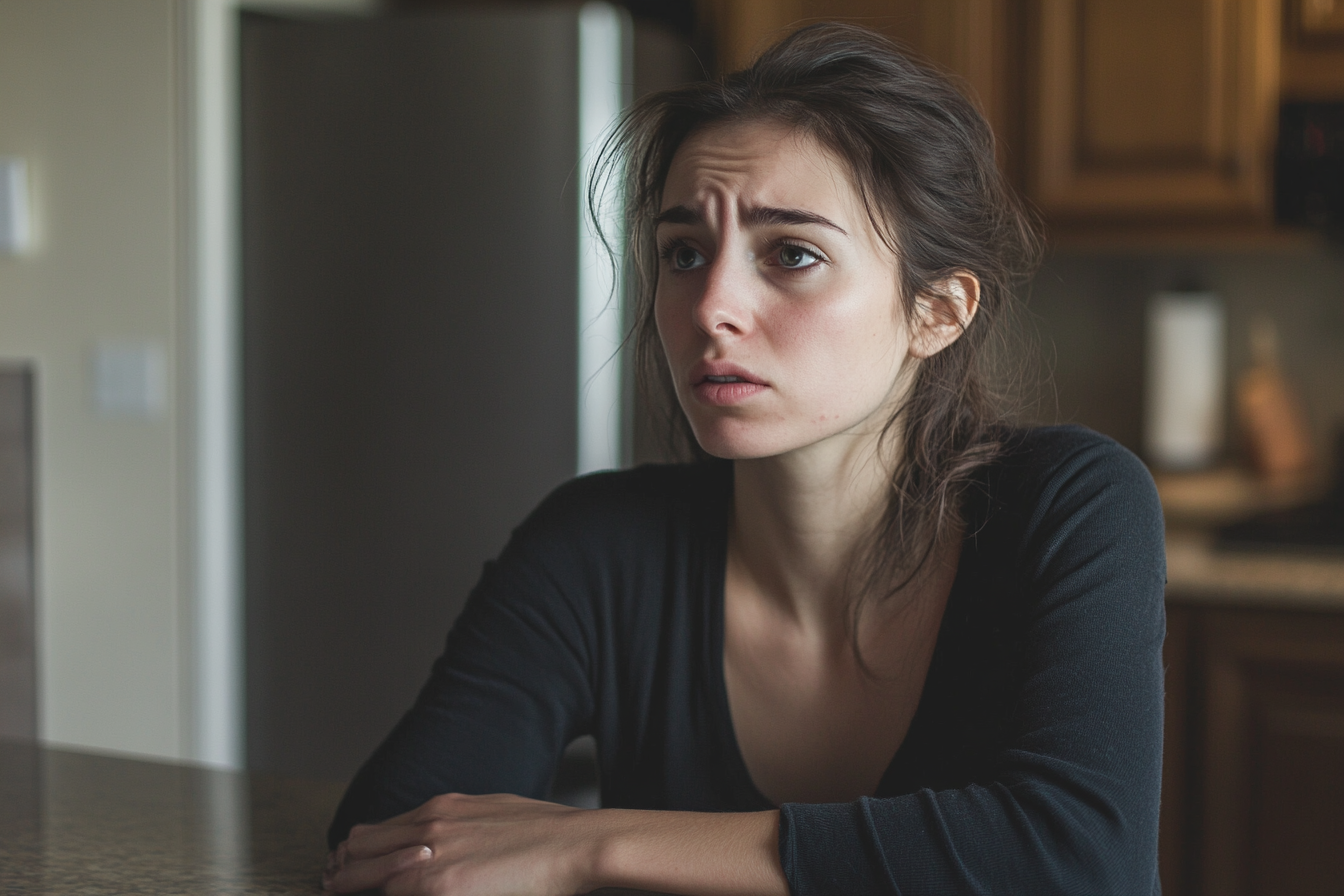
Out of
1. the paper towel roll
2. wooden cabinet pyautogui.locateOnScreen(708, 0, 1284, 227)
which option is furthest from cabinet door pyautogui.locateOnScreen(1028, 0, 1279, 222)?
the paper towel roll

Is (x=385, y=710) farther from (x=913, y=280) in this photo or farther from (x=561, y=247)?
(x=913, y=280)

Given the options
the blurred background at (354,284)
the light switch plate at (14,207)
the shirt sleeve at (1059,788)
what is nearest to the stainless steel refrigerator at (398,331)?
the blurred background at (354,284)

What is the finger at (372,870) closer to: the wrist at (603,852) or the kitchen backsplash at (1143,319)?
the wrist at (603,852)

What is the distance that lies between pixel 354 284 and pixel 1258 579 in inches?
59.5

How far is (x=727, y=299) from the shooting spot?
3.22 feet

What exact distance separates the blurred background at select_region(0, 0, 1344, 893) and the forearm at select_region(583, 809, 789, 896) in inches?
51.3

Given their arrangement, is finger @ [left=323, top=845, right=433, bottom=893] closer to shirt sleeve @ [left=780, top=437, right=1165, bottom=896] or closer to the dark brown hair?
shirt sleeve @ [left=780, top=437, right=1165, bottom=896]

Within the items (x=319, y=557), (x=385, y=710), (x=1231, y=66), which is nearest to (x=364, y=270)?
(x=319, y=557)

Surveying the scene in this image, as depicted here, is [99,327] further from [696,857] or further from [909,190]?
[696,857]

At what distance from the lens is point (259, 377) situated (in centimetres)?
226

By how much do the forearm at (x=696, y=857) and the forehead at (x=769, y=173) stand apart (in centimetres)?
46

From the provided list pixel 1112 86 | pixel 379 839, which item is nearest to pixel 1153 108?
pixel 1112 86

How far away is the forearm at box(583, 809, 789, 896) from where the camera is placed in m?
0.81

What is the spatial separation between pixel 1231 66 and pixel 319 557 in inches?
69.5
